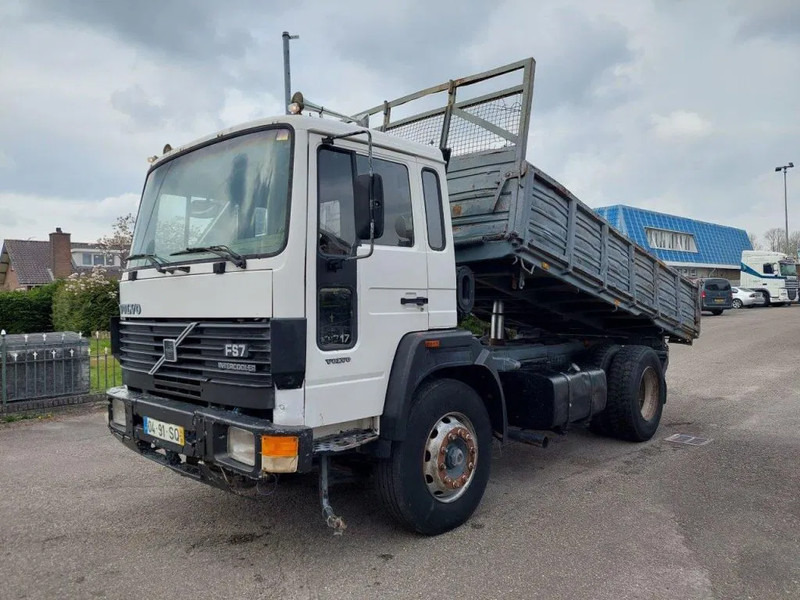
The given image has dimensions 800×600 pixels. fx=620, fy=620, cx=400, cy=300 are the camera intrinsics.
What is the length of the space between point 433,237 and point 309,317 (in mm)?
1285

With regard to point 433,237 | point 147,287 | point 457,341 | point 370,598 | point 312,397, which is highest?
point 433,237

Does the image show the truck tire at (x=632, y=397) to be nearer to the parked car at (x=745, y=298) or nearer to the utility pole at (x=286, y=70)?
the utility pole at (x=286, y=70)

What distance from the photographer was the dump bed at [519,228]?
5.03 metres

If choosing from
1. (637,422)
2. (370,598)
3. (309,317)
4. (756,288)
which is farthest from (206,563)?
(756,288)

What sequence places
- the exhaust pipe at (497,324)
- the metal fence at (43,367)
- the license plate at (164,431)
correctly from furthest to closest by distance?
the metal fence at (43,367)
the exhaust pipe at (497,324)
the license plate at (164,431)

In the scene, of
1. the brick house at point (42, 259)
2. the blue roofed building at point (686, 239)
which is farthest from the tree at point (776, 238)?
the brick house at point (42, 259)

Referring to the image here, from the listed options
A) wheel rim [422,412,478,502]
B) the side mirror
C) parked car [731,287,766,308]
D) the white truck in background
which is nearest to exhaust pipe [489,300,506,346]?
wheel rim [422,412,478,502]

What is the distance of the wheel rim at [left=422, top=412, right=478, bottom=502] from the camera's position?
418cm

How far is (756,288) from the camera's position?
3344 cm

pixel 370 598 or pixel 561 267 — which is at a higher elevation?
pixel 561 267

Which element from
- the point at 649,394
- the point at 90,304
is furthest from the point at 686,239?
the point at 649,394

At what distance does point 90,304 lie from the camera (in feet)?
57.7

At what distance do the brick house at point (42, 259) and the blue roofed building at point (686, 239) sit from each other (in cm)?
3344

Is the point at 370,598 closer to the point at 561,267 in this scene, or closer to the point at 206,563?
the point at 206,563
